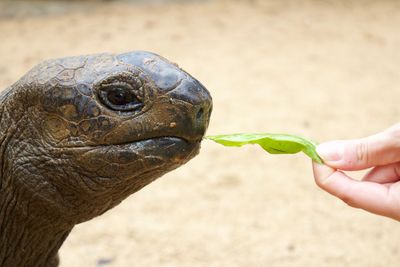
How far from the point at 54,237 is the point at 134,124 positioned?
1.68 feet

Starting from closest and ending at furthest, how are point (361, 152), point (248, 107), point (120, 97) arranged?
point (120, 97)
point (361, 152)
point (248, 107)

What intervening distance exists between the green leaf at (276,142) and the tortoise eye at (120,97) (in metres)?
0.32

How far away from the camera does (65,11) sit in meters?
9.23

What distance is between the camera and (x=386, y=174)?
79.0 inches

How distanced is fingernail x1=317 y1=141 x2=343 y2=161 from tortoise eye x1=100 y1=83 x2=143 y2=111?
1.84 feet

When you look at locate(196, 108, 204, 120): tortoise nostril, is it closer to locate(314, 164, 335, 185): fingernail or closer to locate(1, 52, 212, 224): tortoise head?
locate(1, 52, 212, 224): tortoise head

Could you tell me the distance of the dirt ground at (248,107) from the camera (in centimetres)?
370

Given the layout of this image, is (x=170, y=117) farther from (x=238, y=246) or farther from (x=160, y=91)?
(x=238, y=246)

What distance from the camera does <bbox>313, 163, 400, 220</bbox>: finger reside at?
1927 mm

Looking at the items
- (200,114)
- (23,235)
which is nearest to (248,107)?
(23,235)

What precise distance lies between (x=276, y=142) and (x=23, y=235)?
0.78 m

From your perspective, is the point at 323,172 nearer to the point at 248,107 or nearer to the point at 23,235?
the point at 23,235

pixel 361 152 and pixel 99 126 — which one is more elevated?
pixel 99 126

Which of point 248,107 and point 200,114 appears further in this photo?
point 248,107
